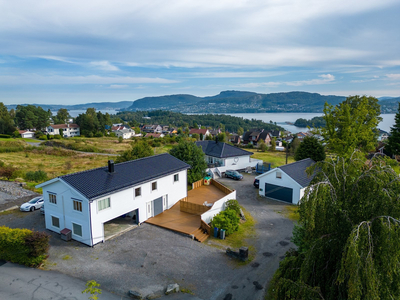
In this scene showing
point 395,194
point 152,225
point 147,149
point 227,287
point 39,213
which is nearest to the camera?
point 395,194

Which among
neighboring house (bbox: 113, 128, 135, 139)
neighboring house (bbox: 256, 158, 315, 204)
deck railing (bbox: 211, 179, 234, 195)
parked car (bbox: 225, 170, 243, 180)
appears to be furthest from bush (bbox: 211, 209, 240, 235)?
neighboring house (bbox: 113, 128, 135, 139)

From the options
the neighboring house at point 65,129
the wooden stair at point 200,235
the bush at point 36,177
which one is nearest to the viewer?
the wooden stair at point 200,235

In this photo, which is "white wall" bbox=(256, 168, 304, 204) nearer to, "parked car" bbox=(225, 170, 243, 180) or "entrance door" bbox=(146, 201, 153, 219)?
"parked car" bbox=(225, 170, 243, 180)

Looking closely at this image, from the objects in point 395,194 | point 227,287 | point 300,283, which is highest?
point 395,194

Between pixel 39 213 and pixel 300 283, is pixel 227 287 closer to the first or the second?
pixel 300 283

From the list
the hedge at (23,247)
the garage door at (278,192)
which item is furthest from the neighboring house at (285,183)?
the hedge at (23,247)

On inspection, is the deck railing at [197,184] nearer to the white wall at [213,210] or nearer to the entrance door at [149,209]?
the white wall at [213,210]

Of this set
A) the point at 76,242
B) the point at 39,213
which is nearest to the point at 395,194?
the point at 76,242
